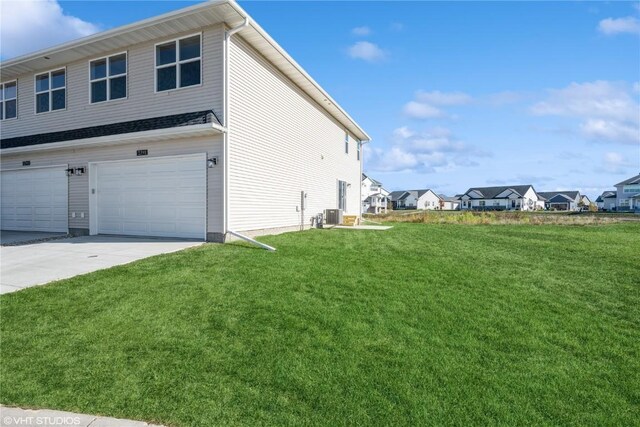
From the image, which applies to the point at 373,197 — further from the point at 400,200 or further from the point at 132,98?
the point at 132,98

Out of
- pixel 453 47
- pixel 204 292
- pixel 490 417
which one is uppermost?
pixel 453 47

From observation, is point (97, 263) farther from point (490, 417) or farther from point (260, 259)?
point (490, 417)

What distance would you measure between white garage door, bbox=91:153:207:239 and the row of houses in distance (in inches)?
2050

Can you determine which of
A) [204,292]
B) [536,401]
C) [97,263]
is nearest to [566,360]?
[536,401]

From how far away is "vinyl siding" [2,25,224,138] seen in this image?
9.98 meters

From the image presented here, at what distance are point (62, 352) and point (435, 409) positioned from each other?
4.01 m

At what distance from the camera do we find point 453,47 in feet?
37.6

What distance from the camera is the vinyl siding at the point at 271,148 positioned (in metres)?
10.4

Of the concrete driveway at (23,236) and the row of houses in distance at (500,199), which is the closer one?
the concrete driveway at (23,236)

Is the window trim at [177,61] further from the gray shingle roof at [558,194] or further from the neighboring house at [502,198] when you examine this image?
the gray shingle roof at [558,194]

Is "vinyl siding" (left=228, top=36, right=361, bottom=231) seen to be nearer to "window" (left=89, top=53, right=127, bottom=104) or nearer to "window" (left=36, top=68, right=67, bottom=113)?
"window" (left=89, top=53, right=127, bottom=104)

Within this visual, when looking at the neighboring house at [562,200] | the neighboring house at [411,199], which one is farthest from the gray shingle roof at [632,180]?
the neighboring house at [411,199]

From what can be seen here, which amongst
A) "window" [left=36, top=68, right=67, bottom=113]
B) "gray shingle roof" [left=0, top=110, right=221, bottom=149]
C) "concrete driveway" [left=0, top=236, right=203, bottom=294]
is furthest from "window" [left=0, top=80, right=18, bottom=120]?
"concrete driveway" [left=0, top=236, right=203, bottom=294]

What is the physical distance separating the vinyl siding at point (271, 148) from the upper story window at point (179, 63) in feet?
3.59
